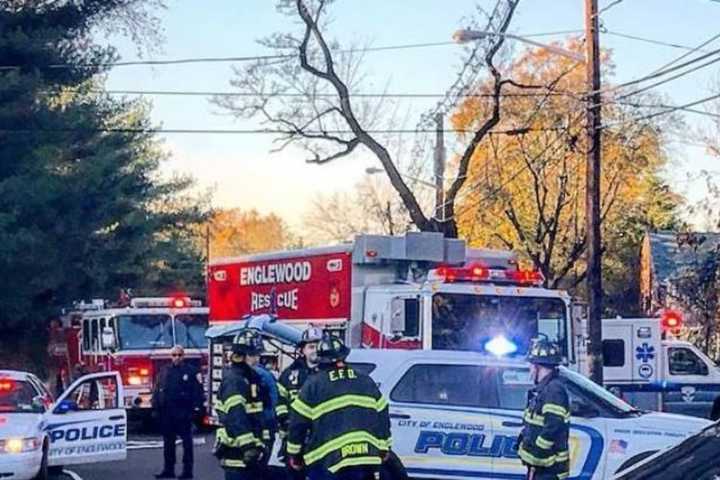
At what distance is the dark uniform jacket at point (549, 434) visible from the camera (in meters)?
9.69

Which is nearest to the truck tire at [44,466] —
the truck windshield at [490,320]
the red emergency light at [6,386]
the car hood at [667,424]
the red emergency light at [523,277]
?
the red emergency light at [6,386]

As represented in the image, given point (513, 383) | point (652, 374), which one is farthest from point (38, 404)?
point (652, 374)

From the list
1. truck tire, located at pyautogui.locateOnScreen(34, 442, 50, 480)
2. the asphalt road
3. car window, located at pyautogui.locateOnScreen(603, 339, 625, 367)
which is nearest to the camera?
truck tire, located at pyautogui.locateOnScreen(34, 442, 50, 480)

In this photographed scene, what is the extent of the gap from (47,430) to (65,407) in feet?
1.47

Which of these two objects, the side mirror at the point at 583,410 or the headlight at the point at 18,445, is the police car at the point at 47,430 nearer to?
the headlight at the point at 18,445

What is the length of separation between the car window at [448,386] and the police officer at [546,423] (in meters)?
2.43

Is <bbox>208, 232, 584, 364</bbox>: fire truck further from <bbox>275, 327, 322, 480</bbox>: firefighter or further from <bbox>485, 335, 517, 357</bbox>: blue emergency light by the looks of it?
<bbox>275, 327, 322, 480</bbox>: firefighter

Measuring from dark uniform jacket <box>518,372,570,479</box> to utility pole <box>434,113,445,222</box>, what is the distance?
2381 cm

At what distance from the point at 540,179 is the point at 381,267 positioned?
73.1 feet

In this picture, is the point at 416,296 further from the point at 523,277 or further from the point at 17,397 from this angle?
the point at 17,397

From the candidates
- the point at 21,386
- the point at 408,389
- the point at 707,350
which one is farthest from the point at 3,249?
the point at 707,350

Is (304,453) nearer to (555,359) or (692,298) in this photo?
(555,359)

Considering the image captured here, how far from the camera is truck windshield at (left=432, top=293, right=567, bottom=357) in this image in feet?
52.6

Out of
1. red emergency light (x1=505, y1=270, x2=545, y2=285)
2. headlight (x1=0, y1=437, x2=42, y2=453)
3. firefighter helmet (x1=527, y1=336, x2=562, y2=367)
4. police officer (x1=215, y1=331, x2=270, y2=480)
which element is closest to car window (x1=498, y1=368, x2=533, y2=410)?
firefighter helmet (x1=527, y1=336, x2=562, y2=367)
